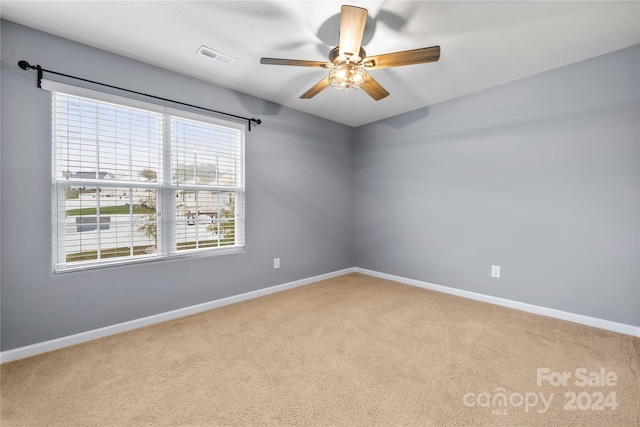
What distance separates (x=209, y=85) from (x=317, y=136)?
162 centimetres

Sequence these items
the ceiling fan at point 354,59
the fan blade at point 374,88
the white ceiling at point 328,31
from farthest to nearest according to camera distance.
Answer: the fan blade at point 374,88 → the white ceiling at point 328,31 → the ceiling fan at point 354,59

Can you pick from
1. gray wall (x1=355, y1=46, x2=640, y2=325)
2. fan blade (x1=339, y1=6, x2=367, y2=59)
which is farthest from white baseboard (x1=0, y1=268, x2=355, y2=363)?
fan blade (x1=339, y1=6, x2=367, y2=59)

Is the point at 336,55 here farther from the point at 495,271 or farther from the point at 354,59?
the point at 495,271

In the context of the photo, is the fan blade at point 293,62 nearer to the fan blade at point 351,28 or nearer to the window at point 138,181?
the fan blade at point 351,28

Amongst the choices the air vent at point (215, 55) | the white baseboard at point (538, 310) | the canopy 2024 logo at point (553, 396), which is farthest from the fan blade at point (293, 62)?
the white baseboard at point (538, 310)

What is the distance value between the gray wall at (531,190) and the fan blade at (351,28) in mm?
2181

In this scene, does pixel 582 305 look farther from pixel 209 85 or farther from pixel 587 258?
pixel 209 85

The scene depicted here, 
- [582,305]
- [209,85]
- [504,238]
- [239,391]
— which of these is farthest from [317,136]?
[582,305]

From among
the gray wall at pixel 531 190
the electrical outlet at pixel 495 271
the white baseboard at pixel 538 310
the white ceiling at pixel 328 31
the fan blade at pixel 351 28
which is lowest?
the white baseboard at pixel 538 310

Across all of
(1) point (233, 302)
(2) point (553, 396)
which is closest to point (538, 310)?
(2) point (553, 396)

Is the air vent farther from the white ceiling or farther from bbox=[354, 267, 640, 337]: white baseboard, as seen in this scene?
bbox=[354, 267, 640, 337]: white baseboard

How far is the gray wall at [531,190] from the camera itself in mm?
2420

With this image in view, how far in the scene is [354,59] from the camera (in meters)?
1.95

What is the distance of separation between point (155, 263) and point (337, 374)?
2006 mm
